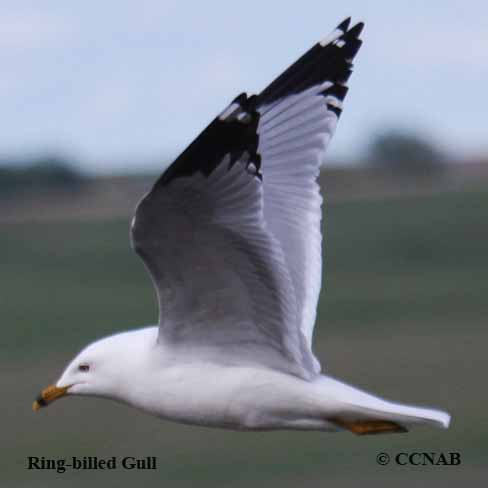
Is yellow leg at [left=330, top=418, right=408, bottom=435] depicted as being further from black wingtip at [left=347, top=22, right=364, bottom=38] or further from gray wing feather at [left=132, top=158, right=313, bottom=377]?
black wingtip at [left=347, top=22, right=364, bottom=38]

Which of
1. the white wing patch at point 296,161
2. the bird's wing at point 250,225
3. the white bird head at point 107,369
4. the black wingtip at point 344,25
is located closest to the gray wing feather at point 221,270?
the bird's wing at point 250,225

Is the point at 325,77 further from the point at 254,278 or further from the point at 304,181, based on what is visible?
the point at 254,278

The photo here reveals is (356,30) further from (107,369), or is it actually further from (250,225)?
(107,369)

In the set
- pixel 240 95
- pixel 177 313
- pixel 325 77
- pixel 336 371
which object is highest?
pixel 336 371

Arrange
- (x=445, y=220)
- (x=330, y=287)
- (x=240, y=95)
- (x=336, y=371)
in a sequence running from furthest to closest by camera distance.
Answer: (x=445, y=220)
(x=330, y=287)
(x=336, y=371)
(x=240, y=95)

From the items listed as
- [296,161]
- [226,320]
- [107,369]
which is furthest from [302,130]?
[107,369]

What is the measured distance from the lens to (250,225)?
13.3ft

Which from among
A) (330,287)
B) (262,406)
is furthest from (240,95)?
(330,287)

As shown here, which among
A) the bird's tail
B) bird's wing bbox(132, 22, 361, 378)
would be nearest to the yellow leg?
the bird's tail

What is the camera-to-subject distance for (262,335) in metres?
4.32

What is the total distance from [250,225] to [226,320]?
13.3 inches

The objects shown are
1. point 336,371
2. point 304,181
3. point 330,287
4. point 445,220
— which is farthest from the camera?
point 445,220

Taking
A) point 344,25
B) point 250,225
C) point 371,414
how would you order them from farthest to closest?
point 344,25 < point 371,414 < point 250,225

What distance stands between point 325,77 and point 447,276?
53.3 feet
